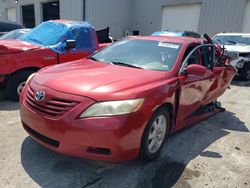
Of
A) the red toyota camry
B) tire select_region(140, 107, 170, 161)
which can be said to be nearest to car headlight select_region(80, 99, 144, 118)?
the red toyota camry

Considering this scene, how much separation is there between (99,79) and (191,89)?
5.07 ft

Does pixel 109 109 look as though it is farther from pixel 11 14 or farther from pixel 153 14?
pixel 11 14

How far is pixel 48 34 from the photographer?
20.5 ft

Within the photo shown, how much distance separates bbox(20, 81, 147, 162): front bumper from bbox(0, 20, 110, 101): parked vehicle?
2665mm

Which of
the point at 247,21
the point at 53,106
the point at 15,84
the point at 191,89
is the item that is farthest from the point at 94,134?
the point at 247,21

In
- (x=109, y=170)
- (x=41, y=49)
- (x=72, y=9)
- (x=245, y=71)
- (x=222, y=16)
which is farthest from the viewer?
(x=72, y=9)

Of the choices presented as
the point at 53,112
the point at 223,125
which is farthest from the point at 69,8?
the point at 53,112

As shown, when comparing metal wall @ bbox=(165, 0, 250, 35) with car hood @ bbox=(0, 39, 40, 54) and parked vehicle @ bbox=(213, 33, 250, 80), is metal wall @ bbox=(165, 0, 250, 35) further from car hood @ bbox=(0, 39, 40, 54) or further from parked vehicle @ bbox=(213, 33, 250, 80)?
car hood @ bbox=(0, 39, 40, 54)

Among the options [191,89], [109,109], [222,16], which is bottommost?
[191,89]

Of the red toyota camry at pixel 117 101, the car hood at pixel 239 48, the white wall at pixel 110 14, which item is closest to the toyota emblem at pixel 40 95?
the red toyota camry at pixel 117 101

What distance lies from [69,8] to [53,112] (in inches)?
705

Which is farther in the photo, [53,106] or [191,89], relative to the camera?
[191,89]

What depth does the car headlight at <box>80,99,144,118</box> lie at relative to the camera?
2.78 meters

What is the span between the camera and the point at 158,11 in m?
19.9
